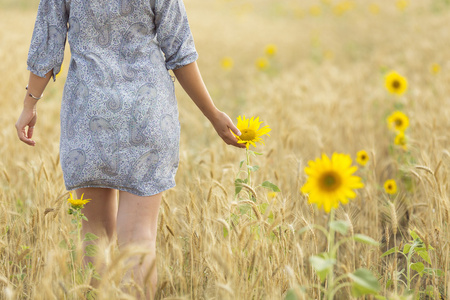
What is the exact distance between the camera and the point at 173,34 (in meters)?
1.66

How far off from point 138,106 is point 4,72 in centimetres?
387

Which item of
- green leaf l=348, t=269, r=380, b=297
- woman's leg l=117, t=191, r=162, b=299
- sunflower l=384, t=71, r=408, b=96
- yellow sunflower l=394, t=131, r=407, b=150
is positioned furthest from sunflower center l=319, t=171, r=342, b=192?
sunflower l=384, t=71, r=408, b=96

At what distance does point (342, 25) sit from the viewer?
11773 millimetres

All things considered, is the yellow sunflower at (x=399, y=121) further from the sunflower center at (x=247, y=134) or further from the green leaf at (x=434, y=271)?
the sunflower center at (x=247, y=134)

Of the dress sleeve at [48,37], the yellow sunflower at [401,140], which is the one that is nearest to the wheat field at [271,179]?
the yellow sunflower at [401,140]

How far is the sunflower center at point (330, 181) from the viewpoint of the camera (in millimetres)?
1188

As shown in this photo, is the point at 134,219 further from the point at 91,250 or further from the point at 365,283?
the point at 365,283

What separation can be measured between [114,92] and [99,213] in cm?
45

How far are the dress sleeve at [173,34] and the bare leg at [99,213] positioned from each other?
19.5 inches

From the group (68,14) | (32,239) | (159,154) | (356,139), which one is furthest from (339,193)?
(356,139)

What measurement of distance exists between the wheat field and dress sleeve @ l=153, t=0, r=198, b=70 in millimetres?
513

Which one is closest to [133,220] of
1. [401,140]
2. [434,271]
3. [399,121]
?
[434,271]

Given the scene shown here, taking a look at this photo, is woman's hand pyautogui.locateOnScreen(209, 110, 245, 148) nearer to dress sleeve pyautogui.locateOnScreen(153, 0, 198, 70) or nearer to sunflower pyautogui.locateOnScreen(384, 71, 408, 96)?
dress sleeve pyautogui.locateOnScreen(153, 0, 198, 70)

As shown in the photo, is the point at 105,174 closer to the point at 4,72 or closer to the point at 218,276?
the point at 218,276
